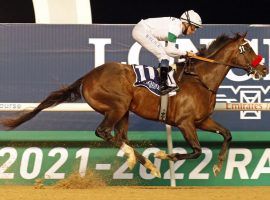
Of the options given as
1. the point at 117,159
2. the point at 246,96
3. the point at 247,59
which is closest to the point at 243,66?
the point at 247,59

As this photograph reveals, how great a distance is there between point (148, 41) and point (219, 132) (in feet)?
4.13

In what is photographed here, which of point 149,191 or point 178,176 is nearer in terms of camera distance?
point 149,191

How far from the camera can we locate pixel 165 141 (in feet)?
32.5

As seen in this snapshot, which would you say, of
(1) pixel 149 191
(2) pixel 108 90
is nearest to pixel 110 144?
(2) pixel 108 90

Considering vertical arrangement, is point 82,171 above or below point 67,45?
below

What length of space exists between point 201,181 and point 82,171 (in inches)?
54.3

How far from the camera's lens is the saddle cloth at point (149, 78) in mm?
9258

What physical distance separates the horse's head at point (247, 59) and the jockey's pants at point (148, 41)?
826 millimetres

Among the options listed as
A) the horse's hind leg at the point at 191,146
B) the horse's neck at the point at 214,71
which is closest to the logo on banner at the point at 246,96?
the horse's neck at the point at 214,71

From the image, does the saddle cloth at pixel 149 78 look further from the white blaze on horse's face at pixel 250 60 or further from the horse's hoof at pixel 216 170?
the horse's hoof at pixel 216 170

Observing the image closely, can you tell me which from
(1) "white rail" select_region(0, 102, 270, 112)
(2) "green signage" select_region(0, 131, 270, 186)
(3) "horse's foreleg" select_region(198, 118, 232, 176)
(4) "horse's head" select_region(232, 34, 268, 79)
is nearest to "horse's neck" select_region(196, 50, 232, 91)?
(4) "horse's head" select_region(232, 34, 268, 79)

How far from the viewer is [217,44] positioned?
31.4 ft

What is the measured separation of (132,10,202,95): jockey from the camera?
365 inches

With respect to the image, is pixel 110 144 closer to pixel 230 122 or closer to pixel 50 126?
pixel 50 126
